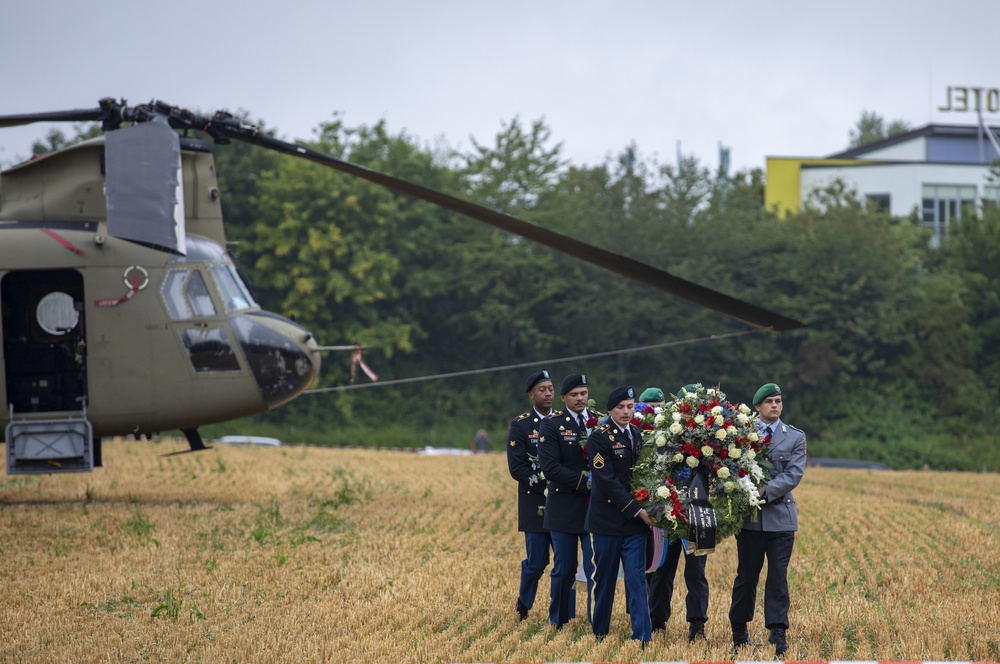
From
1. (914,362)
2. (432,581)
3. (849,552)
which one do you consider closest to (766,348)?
(914,362)

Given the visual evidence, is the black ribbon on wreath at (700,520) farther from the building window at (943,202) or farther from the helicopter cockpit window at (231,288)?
the building window at (943,202)

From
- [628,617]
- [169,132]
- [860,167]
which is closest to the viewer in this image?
[628,617]

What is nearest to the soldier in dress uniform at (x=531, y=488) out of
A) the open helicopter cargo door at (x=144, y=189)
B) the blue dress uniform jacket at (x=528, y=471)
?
the blue dress uniform jacket at (x=528, y=471)

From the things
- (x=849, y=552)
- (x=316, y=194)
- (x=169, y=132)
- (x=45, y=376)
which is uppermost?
(x=316, y=194)

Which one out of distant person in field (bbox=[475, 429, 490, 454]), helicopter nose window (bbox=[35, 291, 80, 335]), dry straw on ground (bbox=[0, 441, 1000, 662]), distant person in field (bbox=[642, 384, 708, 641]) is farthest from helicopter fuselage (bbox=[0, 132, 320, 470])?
distant person in field (bbox=[475, 429, 490, 454])

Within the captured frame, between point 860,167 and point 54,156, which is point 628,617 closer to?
point 54,156

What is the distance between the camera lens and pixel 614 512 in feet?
30.0

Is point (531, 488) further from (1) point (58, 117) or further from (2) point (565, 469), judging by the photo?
(1) point (58, 117)

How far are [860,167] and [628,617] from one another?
55.0m

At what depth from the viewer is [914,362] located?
47656mm

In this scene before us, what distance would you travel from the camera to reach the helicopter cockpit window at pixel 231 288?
16391mm

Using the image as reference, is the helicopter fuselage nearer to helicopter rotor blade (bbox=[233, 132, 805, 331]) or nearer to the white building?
helicopter rotor blade (bbox=[233, 132, 805, 331])

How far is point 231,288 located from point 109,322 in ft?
5.48

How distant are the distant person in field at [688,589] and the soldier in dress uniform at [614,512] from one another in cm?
42
